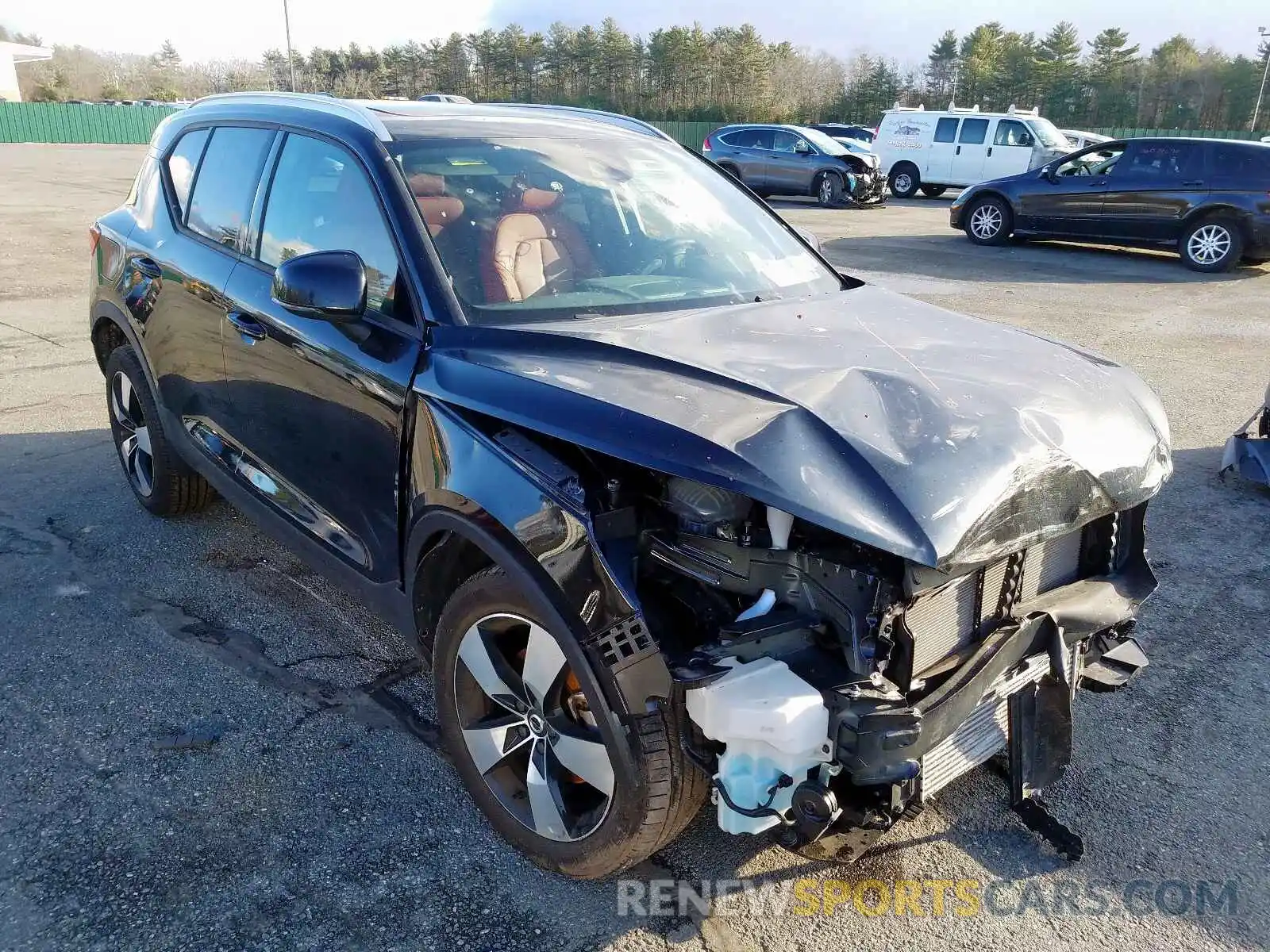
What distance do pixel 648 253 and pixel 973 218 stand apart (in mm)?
13814

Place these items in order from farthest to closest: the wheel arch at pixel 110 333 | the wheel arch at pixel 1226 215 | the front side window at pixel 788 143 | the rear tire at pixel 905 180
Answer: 1. the rear tire at pixel 905 180
2. the front side window at pixel 788 143
3. the wheel arch at pixel 1226 215
4. the wheel arch at pixel 110 333

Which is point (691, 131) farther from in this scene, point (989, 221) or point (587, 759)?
point (587, 759)

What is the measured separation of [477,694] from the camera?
2.63m

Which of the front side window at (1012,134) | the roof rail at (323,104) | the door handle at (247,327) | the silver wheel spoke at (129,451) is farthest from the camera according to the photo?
the front side window at (1012,134)

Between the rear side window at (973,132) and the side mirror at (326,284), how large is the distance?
73.8 feet

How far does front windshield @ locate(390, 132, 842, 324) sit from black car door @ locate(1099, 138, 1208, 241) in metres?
11.7

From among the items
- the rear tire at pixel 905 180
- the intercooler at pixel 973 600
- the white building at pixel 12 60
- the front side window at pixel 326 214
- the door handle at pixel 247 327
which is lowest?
the intercooler at pixel 973 600

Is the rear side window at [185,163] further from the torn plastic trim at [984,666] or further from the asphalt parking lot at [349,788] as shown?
the torn plastic trim at [984,666]

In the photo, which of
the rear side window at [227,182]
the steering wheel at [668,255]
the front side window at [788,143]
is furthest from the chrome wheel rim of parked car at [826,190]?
the steering wheel at [668,255]

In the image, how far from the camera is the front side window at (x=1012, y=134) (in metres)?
21.5

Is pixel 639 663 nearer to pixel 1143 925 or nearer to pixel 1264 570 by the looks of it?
pixel 1143 925

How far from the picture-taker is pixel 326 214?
3143 mm

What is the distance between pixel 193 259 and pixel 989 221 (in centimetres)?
1402

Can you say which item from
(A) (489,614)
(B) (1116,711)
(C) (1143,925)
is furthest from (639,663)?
(B) (1116,711)
